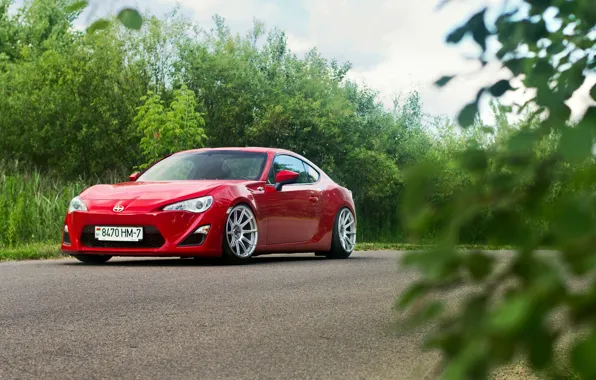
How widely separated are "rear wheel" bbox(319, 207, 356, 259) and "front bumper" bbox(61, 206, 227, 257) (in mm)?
2706

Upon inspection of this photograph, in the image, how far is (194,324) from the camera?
272 inches

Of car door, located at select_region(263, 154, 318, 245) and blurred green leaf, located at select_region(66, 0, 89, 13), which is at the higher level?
blurred green leaf, located at select_region(66, 0, 89, 13)

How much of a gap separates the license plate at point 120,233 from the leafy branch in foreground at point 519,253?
10.1 metres

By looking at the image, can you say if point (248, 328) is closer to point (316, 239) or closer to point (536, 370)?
point (536, 370)

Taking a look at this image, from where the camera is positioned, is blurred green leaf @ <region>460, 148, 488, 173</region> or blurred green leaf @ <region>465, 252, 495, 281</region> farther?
blurred green leaf @ <region>460, 148, 488, 173</region>

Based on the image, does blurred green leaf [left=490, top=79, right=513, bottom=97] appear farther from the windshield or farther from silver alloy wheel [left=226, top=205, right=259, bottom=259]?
the windshield

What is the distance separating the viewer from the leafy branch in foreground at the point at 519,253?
1.17m

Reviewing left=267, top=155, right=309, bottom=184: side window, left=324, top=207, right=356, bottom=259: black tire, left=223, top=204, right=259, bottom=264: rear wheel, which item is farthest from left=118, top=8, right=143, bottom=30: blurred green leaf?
left=324, top=207, right=356, bottom=259: black tire

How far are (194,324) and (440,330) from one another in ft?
18.6

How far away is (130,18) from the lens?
6.29ft

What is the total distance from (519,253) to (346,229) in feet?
42.8

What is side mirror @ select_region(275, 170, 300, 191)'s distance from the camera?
12680mm

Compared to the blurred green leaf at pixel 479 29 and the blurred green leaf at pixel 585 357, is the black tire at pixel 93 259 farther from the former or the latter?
the blurred green leaf at pixel 585 357

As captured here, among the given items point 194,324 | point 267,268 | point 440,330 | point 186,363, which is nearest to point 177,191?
point 267,268
